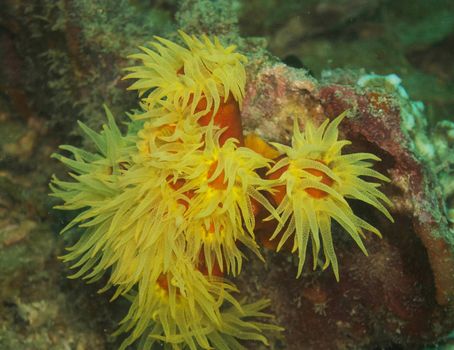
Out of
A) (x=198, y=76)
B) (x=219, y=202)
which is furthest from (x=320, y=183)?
(x=198, y=76)

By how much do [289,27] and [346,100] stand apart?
284 cm

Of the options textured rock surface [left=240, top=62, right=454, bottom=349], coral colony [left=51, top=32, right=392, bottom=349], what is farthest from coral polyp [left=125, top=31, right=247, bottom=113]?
textured rock surface [left=240, top=62, right=454, bottom=349]

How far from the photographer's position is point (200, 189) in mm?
2328

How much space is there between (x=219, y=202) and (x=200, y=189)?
4.9 inches

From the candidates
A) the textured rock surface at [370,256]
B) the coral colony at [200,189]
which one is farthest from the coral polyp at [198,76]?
the textured rock surface at [370,256]

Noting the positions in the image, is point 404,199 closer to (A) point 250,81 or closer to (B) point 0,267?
(A) point 250,81

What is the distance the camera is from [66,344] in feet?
12.5

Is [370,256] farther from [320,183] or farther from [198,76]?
[198,76]

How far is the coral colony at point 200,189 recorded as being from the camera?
231 centimetres

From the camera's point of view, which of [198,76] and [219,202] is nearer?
[219,202]

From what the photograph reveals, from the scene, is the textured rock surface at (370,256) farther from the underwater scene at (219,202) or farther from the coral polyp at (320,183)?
the coral polyp at (320,183)

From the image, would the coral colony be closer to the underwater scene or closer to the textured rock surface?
the underwater scene

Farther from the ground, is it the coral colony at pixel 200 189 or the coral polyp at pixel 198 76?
the coral polyp at pixel 198 76

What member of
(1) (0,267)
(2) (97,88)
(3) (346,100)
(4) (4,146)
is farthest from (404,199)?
(4) (4,146)
